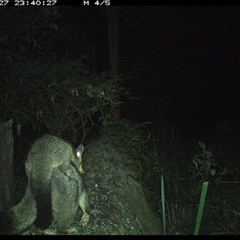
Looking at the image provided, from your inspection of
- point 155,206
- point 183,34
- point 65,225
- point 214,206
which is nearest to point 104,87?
point 155,206

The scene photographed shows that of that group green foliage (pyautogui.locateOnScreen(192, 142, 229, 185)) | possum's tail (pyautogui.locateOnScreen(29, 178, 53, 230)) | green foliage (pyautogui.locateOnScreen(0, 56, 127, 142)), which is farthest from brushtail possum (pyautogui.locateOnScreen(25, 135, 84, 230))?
green foliage (pyautogui.locateOnScreen(192, 142, 229, 185))

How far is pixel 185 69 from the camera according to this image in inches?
513

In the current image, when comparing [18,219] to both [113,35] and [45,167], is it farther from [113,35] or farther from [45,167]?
[113,35]

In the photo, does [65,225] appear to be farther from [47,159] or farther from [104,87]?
[104,87]

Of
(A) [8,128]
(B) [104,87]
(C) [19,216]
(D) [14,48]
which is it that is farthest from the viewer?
(B) [104,87]

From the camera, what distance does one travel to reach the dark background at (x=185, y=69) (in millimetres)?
11180

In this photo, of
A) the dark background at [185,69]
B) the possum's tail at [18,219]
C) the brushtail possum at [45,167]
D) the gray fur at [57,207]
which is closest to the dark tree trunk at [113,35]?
the dark background at [185,69]

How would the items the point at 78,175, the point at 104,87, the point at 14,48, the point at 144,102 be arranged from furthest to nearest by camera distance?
the point at 144,102 < the point at 104,87 < the point at 14,48 < the point at 78,175

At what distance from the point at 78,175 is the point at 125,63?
967 centimetres

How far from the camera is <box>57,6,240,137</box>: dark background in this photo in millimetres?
11180

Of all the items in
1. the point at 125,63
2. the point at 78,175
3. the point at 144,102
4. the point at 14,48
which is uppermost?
the point at 14,48

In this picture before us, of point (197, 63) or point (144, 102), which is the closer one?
point (144, 102)

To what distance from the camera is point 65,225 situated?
308 cm

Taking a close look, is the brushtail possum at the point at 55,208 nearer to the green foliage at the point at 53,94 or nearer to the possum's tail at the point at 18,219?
the possum's tail at the point at 18,219
